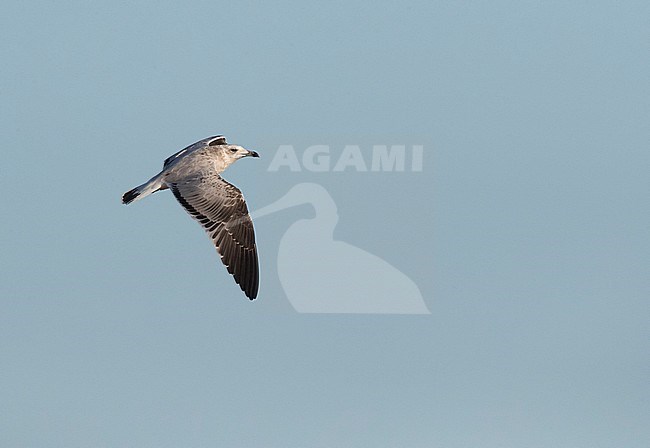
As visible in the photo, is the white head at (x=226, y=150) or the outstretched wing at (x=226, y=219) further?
the white head at (x=226, y=150)

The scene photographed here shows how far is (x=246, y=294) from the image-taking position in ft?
132

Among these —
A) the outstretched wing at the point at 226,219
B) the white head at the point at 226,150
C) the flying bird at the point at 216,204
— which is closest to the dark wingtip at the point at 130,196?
the flying bird at the point at 216,204

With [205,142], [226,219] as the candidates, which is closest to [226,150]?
[205,142]

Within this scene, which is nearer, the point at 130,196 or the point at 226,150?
the point at 130,196

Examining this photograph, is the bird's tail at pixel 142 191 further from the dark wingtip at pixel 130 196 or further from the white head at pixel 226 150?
the white head at pixel 226 150

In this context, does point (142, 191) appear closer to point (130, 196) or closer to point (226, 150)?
point (130, 196)

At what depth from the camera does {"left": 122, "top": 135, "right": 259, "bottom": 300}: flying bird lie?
40250 millimetres

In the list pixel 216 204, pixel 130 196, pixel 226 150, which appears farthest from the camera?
pixel 226 150

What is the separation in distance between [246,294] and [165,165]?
3.18 metres

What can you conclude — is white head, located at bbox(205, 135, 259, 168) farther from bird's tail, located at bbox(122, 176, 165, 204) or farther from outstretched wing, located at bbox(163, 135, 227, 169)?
bird's tail, located at bbox(122, 176, 165, 204)

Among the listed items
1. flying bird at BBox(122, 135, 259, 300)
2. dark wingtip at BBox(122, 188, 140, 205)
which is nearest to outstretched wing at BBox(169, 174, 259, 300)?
flying bird at BBox(122, 135, 259, 300)

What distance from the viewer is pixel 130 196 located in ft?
133

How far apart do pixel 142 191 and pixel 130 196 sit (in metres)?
0.24

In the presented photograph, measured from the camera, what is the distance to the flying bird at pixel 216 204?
4025 cm
